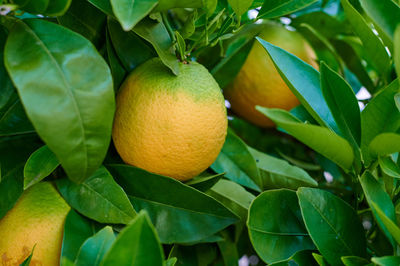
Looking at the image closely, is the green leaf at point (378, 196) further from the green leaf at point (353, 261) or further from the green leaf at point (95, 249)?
the green leaf at point (95, 249)

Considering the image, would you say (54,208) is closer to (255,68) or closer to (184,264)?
(184,264)

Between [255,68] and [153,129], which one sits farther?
[255,68]

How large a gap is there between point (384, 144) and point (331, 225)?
15cm

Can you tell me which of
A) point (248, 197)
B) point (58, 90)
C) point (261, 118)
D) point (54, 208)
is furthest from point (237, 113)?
point (58, 90)

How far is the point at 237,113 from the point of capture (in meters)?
1.24

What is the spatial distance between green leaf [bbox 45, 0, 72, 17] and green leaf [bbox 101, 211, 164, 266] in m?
0.28

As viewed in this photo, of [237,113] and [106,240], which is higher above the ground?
[106,240]

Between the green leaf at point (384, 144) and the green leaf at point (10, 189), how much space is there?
540mm

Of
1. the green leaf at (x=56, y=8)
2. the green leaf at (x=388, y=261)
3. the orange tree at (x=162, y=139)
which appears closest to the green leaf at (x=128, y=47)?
the orange tree at (x=162, y=139)

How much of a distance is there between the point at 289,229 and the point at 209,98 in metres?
0.25

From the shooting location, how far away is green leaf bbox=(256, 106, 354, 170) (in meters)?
0.64

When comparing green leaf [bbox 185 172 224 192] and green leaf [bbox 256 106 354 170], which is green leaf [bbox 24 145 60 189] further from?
→ green leaf [bbox 256 106 354 170]

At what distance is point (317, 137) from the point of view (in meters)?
0.69

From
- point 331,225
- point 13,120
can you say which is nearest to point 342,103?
point 331,225
